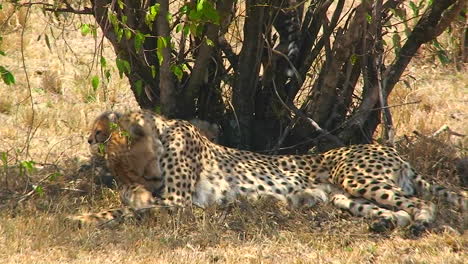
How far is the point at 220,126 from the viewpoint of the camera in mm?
7172

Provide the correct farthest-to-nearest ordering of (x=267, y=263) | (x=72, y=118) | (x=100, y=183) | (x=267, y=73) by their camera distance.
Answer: (x=72, y=118) → (x=267, y=73) → (x=100, y=183) → (x=267, y=263)

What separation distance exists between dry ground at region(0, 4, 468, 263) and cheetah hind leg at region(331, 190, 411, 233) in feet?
0.28

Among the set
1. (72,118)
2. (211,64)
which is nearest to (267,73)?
(211,64)

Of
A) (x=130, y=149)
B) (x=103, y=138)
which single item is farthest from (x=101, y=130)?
(x=130, y=149)

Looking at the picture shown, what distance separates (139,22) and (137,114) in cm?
71

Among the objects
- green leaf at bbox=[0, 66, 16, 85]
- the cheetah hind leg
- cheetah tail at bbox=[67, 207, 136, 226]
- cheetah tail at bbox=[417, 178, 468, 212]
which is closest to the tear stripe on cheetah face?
cheetah tail at bbox=[67, 207, 136, 226]

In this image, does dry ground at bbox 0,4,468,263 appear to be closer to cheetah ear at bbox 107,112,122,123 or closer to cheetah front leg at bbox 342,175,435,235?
cheetah front leg at bbox 342,175,435,235

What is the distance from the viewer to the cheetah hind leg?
18.3 feet

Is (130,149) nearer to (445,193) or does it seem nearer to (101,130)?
(101,130)

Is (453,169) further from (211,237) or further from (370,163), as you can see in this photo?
(211,237)

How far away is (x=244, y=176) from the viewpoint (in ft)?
21.1

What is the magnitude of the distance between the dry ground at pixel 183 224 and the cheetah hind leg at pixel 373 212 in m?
0.09

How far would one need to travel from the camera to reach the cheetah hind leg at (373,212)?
5.57 meters

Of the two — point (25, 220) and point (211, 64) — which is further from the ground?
point (211, 64)
